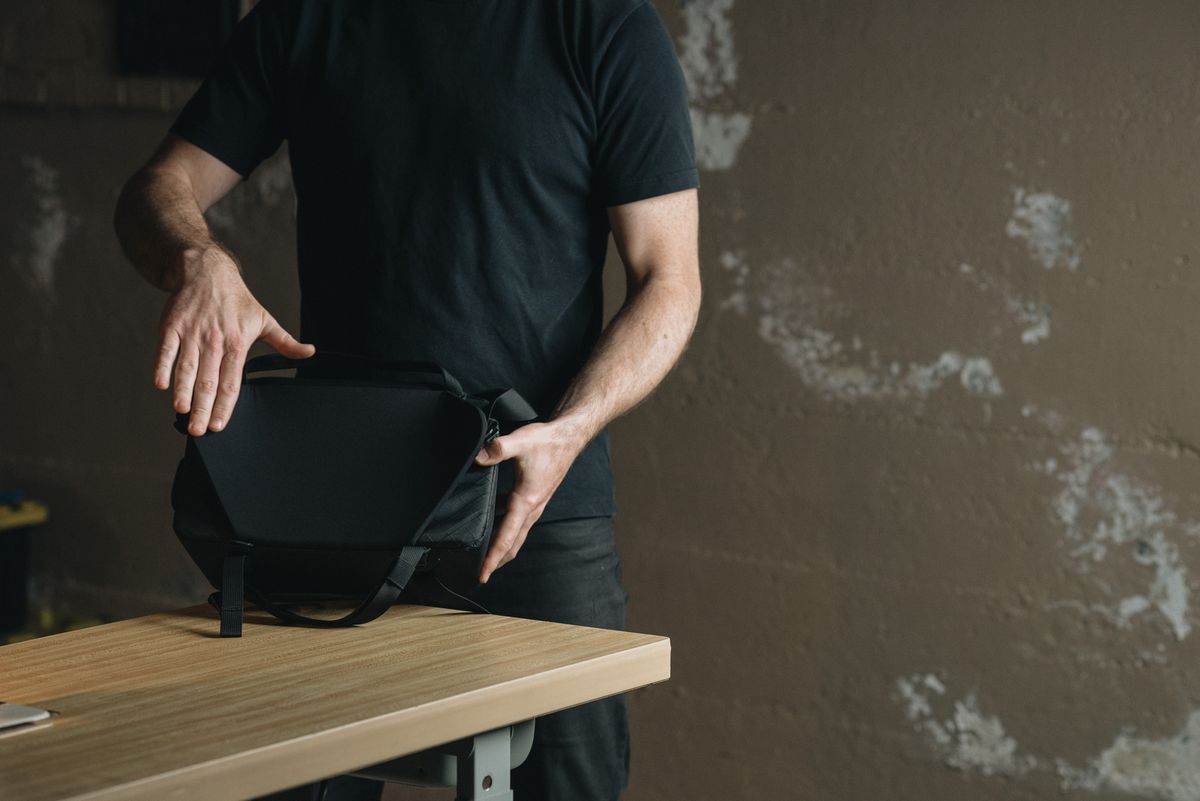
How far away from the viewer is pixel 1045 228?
2264mm

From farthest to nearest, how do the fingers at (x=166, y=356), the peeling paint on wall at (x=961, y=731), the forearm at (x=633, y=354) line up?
the peeling paint on wall at (x=961, y=731) < the forearm at (x=633, y=354) < the fingers at (x=166, y=356)

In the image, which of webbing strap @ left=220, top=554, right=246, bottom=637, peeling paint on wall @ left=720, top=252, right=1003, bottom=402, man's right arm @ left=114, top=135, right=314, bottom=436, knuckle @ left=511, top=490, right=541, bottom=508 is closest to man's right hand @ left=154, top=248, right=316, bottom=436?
man's right arm @ left=114, top=135, right=314, bottom=436

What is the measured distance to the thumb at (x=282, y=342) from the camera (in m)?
1.31

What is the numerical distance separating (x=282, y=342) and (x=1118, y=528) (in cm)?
153

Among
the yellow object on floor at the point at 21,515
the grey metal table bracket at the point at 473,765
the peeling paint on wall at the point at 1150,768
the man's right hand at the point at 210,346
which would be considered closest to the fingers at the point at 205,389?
the man's right hand at the point at 210,346

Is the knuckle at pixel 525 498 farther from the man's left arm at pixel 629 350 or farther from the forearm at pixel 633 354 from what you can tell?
the forearm at pixel 633 354

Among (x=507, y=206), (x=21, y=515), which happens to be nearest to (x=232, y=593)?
(x=507, y=206)

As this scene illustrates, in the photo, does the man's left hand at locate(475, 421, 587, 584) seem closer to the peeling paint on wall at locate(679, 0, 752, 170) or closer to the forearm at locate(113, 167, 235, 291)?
the forearm at locate(113, 167, 235, 291)

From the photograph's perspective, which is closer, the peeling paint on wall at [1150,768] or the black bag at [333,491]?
the black bag at [333,491]

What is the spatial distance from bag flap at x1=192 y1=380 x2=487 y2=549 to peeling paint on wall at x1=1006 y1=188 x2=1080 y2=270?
52.2 inches

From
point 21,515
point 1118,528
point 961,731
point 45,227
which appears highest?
point 1118,528

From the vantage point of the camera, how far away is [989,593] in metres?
2.36

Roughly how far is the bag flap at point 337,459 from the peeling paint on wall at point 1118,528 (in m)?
1.35

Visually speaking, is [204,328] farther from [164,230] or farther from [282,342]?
[164,230]
